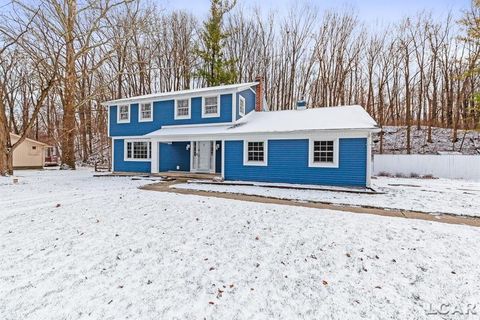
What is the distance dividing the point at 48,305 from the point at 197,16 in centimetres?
3266

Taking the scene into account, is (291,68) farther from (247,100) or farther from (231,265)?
(231,265)

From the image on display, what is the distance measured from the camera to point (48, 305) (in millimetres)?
3551

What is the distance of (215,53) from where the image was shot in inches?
1043

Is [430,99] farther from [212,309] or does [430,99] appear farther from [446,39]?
[212,309]

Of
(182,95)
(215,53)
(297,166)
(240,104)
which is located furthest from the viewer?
(215,53)

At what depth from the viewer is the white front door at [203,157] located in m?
16.1

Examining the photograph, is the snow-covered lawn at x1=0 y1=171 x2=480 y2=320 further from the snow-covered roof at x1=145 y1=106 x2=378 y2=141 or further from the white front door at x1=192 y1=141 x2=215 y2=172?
the white front door at x1=192 y1=141 x2=215 y2=172

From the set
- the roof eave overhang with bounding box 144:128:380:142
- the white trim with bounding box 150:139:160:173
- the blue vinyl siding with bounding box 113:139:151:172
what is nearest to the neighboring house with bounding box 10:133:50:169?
the blue vinyl siding with bounding box 113:139:151:172

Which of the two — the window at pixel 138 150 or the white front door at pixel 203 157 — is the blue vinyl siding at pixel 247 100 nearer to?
the white front door at pixel 203 157

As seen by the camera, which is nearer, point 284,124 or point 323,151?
point 323,151

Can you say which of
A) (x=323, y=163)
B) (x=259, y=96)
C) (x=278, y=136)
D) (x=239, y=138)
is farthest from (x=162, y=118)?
(x=323, y=163)

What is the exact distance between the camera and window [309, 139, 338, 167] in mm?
11840

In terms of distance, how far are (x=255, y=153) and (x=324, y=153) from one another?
3389mm

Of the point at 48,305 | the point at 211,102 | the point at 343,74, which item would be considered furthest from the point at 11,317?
the point at 343,74
